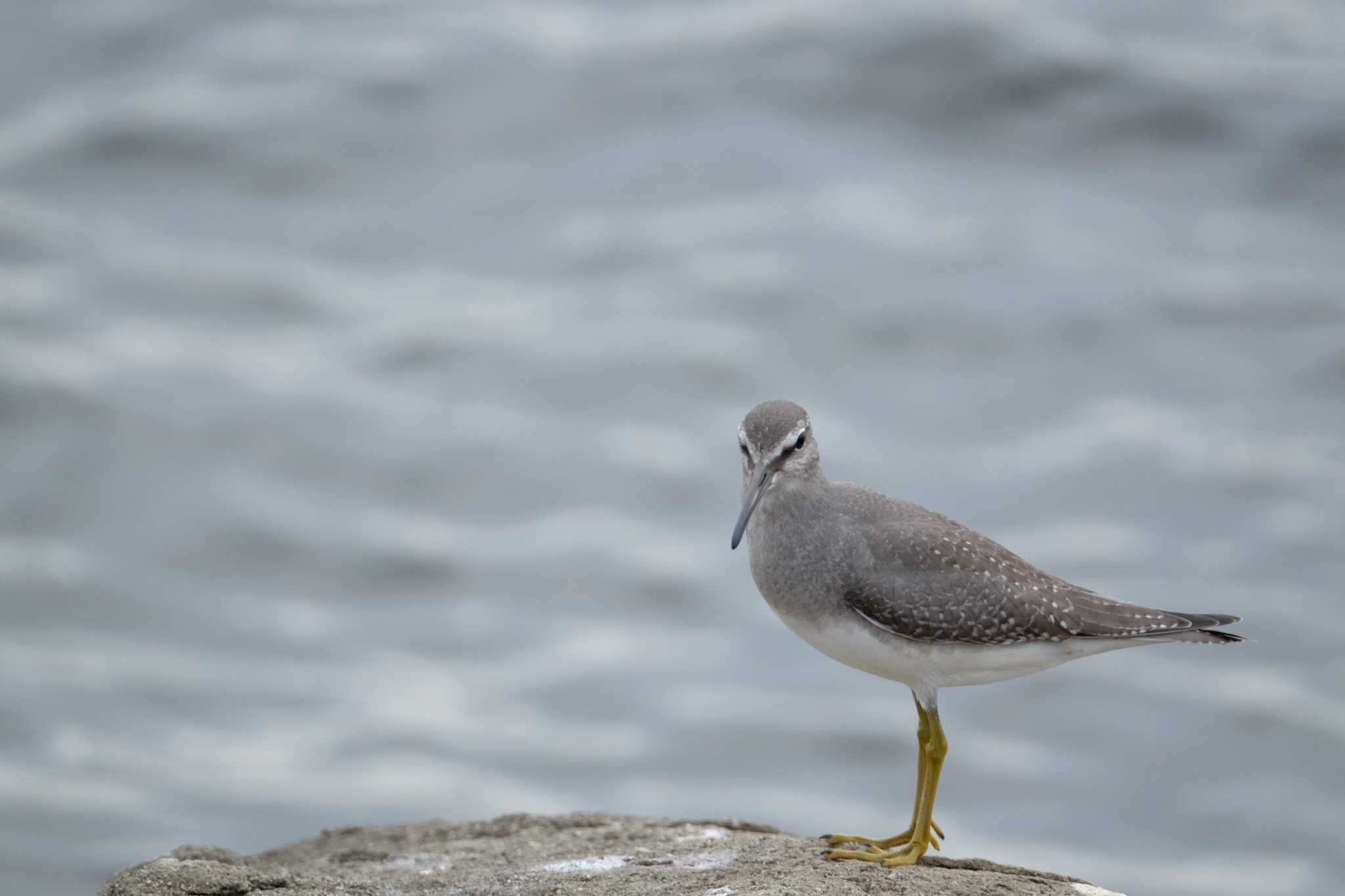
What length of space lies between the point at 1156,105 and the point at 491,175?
36.0 ft

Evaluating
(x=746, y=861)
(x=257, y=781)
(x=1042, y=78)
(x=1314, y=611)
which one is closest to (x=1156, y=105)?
(x=1042, y=78)

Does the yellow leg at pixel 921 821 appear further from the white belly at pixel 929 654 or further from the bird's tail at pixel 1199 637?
the bird's tail at pixel 1199 637

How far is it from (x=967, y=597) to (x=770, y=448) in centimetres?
142

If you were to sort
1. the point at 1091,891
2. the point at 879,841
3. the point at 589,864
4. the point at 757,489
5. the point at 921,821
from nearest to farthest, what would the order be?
the point at 1091,891, the point at 589,864, the point at 921,821, the point at 757,489, the point at 879,841

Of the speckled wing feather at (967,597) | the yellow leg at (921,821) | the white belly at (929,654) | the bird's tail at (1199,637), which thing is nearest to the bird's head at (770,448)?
the speckled wing feather at (967,597)

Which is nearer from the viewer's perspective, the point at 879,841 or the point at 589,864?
the point at 589,864

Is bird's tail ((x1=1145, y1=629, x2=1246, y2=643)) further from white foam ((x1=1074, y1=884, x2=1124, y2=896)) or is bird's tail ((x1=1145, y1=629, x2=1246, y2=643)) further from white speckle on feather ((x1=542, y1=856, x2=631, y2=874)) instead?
white speckle on feather ((x1=542, y1=856, x2=631, y2=874))

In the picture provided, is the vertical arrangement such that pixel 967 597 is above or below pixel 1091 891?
above

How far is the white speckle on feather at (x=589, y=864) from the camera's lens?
27.6ft

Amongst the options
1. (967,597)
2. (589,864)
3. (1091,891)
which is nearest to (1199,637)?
(967,597)

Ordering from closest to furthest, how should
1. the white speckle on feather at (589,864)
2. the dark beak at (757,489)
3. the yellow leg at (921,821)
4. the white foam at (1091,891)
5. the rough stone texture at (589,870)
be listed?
the rough stone texture at (589,870) < the white foam at (1091,891) < the white speckle on feather at (589,864) < the yellow leg at (921,821) < the dark beak at (757,489)

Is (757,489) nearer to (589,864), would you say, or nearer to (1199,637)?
(589,864)

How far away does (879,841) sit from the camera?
29.6 feet

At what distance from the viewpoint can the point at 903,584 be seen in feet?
28.3
